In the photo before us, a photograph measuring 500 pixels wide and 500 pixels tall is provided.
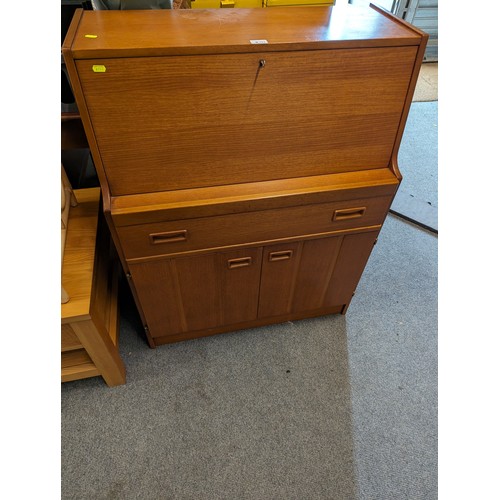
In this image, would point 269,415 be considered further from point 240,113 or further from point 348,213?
point 240,113

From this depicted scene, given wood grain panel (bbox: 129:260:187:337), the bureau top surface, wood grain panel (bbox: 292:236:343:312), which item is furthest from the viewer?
wood grain panel (bbox: 292:236:343:312)

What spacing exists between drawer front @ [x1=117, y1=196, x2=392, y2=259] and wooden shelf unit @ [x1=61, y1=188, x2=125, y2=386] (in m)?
0.19

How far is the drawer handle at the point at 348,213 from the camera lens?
3.77ft

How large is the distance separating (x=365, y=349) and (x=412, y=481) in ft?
1.60

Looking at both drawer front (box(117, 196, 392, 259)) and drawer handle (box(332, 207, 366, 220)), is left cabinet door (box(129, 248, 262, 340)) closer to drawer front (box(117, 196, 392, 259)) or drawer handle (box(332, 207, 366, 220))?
drawer front (box(117, 196, 392, 259))

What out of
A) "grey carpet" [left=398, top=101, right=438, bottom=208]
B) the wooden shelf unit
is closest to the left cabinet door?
the wooden shelf unit

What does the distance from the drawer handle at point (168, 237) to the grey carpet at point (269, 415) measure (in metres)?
0.62

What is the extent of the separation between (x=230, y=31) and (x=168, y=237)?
0.57 metres

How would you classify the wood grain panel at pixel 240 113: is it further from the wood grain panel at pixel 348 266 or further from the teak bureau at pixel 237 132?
the wood grain panel at pixel 348 266

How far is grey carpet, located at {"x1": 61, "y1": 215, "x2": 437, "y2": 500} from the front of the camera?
118 centimetres

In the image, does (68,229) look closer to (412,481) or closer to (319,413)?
(319,413)

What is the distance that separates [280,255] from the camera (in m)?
1.24

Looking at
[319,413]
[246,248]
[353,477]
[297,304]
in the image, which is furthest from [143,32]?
[353,477]

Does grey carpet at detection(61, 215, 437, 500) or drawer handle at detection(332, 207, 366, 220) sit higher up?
drawer handle at detection(332, 207, 366, 220)
